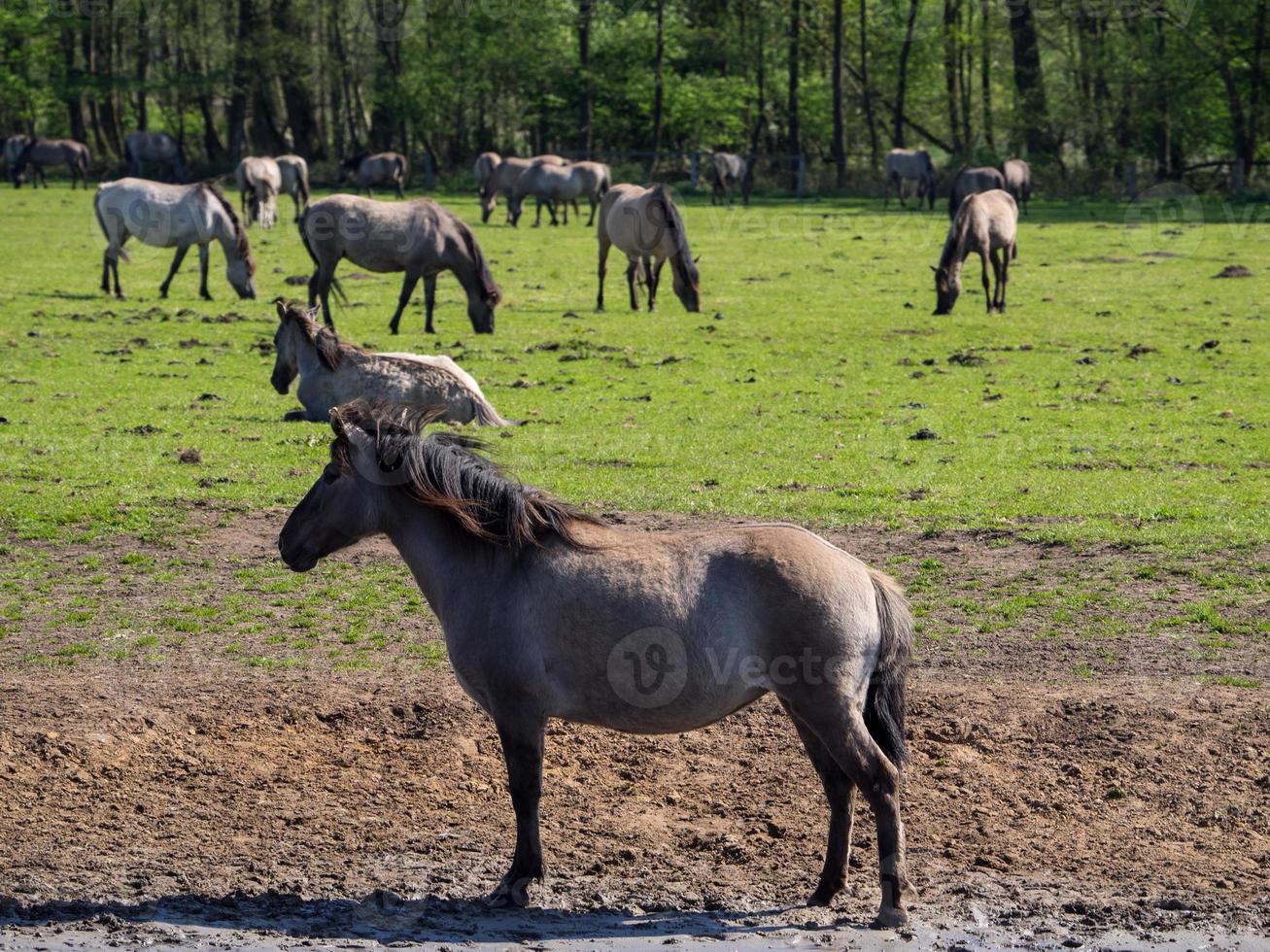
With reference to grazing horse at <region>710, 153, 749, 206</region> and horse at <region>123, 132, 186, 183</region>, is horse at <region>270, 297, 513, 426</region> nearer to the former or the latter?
grazing horse at <region>710, 153, 749, 206</region>

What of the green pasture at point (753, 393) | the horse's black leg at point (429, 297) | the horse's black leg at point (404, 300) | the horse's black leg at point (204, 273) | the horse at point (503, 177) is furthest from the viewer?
the horse at point (503, 177)

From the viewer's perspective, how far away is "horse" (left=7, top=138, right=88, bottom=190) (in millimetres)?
54406

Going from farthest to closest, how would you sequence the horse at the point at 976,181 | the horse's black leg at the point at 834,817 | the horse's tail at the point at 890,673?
the horse at the point at 976,181
the horse's black leg at the point at 834,817
the horse's tail at the point at 890,673

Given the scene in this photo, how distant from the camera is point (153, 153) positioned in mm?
59438

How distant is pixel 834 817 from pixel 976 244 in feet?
62.3

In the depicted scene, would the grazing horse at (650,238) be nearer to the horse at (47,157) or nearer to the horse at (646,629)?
the horse at (646,629)

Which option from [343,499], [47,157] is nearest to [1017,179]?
[47,157]

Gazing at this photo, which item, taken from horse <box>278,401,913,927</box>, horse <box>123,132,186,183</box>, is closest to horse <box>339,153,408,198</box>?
horse <box>123,132,186,183</box>

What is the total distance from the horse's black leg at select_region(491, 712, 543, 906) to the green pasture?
6.03 meters

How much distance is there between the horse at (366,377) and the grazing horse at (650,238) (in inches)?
356

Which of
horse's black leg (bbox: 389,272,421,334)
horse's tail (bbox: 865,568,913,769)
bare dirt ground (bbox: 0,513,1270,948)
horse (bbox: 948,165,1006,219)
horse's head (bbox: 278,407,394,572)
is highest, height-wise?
horse (bbox: 948,165,1006,219)

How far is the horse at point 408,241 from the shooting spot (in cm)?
2189

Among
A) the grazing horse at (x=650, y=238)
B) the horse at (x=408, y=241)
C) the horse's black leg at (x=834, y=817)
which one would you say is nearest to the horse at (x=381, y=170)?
the grazing horse at (x=650, y=238)

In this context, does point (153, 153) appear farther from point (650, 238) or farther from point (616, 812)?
point (616, 812)
